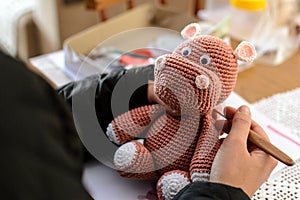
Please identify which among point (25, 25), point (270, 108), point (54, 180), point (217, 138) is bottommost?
point (25, 25)

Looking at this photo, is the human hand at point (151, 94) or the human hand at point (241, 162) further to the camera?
the human hand at point (151, 94)

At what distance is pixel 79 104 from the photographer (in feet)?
2.02

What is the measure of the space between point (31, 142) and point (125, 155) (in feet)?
0.88

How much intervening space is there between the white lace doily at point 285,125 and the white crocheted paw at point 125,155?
0.19 m

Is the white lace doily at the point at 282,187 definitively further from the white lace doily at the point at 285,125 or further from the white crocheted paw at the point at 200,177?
the white crocheted paw at the point at 200,177

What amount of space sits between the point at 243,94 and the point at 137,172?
38 cm

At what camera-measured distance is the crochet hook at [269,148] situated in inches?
20.0

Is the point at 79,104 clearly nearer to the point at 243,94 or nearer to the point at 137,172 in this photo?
the point at 137,172

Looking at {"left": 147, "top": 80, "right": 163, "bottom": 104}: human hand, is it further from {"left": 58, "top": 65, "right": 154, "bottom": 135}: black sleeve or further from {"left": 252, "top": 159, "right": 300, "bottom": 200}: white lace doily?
{"left": 252, "top": 159, "right": 300, "bottom": 200}: white lace doily

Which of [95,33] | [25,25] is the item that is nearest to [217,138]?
[95,33]

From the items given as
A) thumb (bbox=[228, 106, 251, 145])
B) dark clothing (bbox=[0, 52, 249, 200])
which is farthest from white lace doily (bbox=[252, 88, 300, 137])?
dark clothing (bbox=[0, 52, 249, 200])

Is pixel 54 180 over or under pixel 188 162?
over

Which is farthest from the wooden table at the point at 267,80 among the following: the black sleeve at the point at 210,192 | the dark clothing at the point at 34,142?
the dark clothing at the point at 34,142

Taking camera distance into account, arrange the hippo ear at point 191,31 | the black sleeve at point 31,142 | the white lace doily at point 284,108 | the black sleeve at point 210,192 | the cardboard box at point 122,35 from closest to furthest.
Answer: the black sleeve at point 31,142 → the black sleeve at point 210,192 → the hippo ear at point 191,31 → the white lace doily at point 284,108 → the cardboard box at point 122,35
